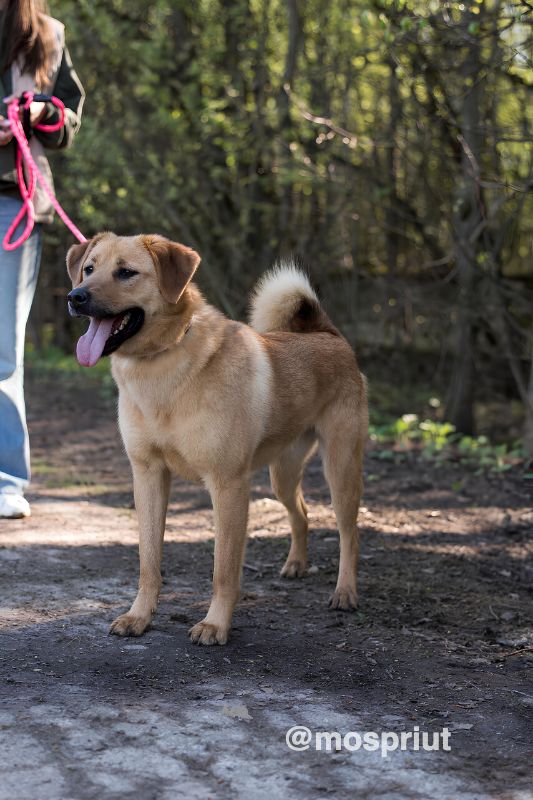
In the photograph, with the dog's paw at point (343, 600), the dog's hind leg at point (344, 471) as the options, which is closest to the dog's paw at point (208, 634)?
the dog's paw at point (343, 600)

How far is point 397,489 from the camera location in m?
6.41

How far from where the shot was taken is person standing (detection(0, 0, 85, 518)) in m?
4.70

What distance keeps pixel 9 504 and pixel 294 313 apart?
5.53ft

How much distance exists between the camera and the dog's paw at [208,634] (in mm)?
3527

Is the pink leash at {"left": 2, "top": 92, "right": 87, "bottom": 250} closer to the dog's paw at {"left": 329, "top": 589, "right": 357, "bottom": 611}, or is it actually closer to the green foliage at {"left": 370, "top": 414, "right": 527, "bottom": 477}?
the dog's paw at {"left": 329, "top": 589, "right": 357, "bottom": 611}

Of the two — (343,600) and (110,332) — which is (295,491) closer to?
(343,600)

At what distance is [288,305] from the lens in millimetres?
4629

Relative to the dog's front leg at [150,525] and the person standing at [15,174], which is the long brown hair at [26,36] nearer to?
the person standing at [15,174]

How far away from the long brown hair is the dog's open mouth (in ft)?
6.00

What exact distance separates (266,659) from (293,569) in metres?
1.14

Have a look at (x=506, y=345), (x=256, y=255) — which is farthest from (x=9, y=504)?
(x=256, y=255)

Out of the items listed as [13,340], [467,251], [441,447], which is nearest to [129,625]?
[13,340]

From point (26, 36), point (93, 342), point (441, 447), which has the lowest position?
point (441, 447)

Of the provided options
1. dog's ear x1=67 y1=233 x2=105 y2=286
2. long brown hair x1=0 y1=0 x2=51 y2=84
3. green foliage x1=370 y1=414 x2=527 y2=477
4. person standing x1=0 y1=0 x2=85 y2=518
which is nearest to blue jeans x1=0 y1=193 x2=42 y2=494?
person standing x1=0 y1=0 x2=85 y2=518
